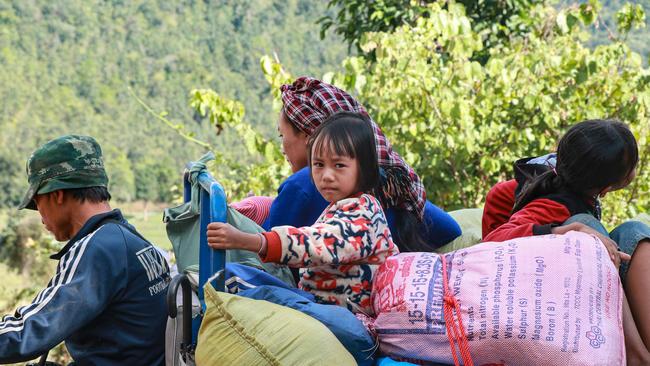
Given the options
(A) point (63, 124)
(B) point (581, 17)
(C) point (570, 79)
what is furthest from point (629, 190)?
(A) point (63, 124)

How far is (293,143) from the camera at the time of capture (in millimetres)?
2988

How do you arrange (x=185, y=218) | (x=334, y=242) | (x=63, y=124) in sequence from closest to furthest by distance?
(x=334, y=242) → (x=185, y=218) → (x=63, y=124)

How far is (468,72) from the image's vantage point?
5.25 m

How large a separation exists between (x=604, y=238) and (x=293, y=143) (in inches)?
44.3

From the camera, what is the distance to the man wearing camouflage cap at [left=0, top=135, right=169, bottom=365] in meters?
Answer: 2.24

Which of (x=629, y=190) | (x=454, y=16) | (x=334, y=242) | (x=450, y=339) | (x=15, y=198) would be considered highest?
(x=454, y=16)

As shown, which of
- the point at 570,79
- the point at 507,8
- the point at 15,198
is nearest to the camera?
the point at 570,79

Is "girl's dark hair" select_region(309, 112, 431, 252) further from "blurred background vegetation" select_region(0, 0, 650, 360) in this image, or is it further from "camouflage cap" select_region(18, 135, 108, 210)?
"blurred background vegetation" select_region(0, 0, 650, 360)

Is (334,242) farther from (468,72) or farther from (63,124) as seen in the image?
(63,124)

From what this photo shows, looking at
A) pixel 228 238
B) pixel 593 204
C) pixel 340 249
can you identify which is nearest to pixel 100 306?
pixel 228 238

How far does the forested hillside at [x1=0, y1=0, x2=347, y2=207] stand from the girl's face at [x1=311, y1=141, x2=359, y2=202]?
69.7 ft

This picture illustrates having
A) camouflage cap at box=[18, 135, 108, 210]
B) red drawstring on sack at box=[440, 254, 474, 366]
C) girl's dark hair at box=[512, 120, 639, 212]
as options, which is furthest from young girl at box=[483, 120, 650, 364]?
camouflage cap at box=[18, 135, 108, 210]

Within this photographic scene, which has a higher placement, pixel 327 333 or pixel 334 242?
pixel 334 242

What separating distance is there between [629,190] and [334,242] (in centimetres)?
384
